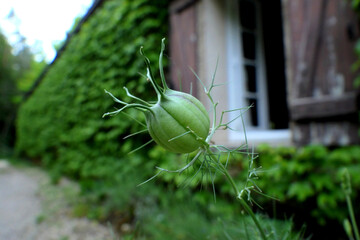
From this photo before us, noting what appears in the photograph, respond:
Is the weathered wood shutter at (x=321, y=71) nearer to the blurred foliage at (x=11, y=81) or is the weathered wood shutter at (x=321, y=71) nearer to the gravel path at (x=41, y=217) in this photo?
the gravel path at (x=41, y=217)

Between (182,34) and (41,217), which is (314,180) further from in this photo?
(41,217)

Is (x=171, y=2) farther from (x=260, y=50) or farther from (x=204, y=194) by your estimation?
(x=204, y=194)

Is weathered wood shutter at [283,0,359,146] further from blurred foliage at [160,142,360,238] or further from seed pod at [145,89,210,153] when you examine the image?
seed pod at [145,89,210,153]

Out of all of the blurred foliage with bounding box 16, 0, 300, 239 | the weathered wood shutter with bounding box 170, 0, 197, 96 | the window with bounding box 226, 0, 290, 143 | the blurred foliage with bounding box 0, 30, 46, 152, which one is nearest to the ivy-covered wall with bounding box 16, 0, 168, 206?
the blurred foliage with bounding box 16, 0, 300, 239

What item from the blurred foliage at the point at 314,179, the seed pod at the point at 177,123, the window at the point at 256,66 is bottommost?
the blurred foliage at the point at 314,179

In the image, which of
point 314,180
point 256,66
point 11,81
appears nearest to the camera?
point 314,180

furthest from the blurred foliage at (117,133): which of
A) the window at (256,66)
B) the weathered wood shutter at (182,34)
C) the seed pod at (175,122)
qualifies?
the seed pod at (175,122)

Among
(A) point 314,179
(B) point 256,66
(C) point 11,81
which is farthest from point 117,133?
(C) point 11,81
